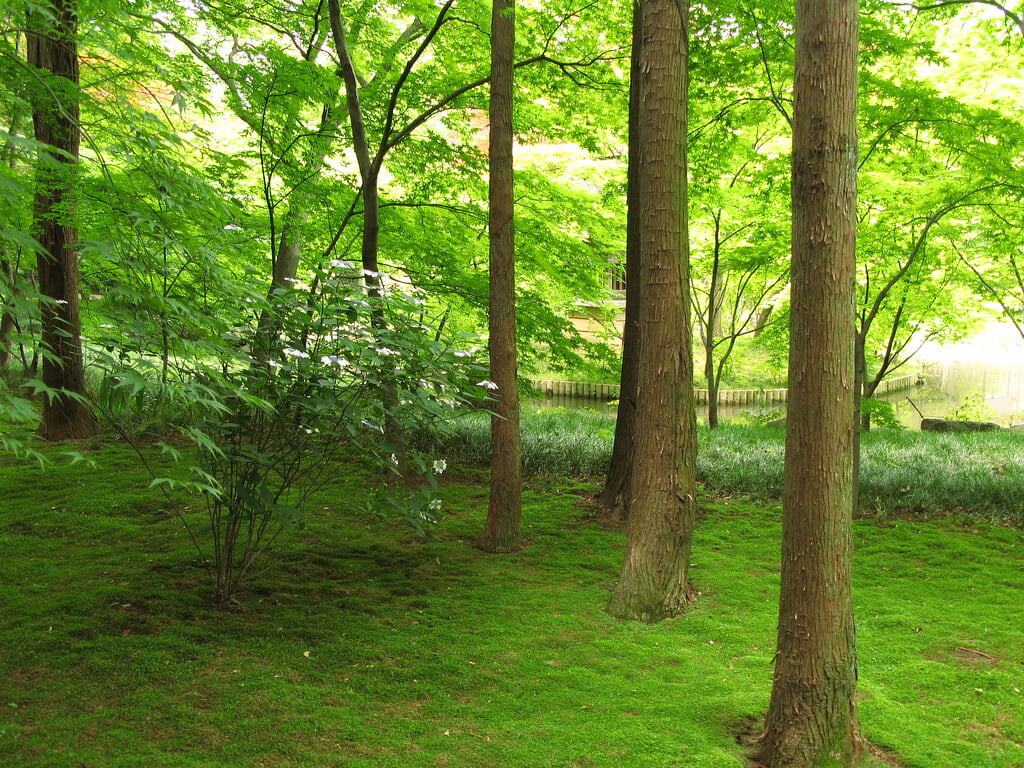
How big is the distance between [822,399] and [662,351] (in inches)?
58.0

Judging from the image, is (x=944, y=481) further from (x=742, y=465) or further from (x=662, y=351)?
(x=662, y=351)

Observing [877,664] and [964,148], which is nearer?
[877,664]

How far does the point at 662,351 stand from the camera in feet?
13.3

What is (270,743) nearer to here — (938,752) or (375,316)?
(375,316)

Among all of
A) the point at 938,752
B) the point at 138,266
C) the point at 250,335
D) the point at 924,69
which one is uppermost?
the point at 924,69

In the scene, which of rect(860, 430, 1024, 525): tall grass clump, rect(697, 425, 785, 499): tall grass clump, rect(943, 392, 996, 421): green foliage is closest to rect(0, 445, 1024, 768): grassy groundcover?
rect(860, 430, 1024, 525): tall grass clump

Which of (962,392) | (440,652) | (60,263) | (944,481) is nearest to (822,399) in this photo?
(440,652)

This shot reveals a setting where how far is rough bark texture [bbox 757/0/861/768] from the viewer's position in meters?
2.58

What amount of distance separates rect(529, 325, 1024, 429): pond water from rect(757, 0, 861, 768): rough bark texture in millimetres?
10221

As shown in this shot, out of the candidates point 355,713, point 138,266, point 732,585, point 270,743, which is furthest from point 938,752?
point 138,266

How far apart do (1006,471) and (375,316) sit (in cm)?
629

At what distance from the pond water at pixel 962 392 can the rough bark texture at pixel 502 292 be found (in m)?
8.50

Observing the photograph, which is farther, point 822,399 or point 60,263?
point 60,263

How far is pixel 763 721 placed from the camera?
2943mm
